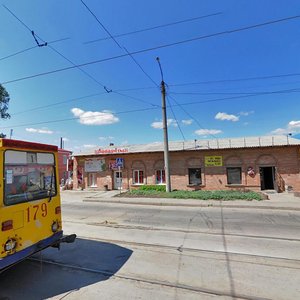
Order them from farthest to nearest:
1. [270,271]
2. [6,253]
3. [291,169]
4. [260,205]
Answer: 1. [291,169]
2. [260,205]
3. [270,271]
4. [6,253]

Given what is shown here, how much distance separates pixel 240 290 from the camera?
4.41 m

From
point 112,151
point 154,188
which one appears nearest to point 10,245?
point 154,188

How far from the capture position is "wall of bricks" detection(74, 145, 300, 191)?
20.5m

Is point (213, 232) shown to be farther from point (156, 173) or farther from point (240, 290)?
point (156, 173)

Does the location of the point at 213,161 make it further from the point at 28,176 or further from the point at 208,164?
the point at 28,176

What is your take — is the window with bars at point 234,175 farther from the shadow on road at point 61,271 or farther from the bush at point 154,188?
the shadow on road at point 61,271

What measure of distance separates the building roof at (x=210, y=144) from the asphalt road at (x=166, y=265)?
12.9 metres

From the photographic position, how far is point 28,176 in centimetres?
505

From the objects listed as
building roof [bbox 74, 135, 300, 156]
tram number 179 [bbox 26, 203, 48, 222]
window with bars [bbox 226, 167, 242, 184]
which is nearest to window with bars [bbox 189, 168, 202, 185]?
building roof [bbox 74, 135, 300, 156]

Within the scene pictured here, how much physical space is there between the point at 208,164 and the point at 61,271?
60.8 ft

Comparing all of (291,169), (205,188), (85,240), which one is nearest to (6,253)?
(85,240)

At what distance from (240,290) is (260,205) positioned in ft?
36.4

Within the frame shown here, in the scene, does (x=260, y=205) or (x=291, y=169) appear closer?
(x=260, y=205)

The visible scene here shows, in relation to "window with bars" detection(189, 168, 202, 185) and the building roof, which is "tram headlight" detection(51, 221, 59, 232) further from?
"window with bars" detection(189, 168, 202, 185)
